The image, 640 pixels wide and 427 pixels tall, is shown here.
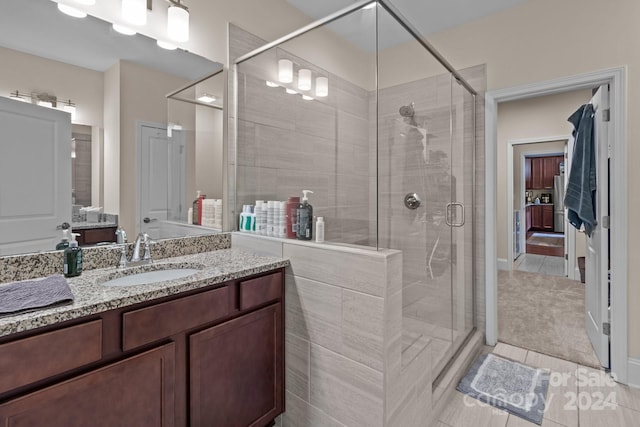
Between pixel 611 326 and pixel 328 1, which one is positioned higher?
pixel 328 1

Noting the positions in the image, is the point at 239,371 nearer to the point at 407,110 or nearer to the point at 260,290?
the point at 260,290

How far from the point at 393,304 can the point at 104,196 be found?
147 centimetres

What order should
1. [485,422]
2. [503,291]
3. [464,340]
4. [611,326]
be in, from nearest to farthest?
[485,422]
[611,326]
[464,340]
[503,291]

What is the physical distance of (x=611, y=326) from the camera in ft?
6.95

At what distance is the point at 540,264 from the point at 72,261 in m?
6.42

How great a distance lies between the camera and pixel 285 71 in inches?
83.1

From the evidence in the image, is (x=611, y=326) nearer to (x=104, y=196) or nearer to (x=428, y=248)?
(x=428, y=248)

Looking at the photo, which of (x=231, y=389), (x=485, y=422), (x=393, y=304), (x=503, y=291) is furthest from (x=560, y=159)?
(x=231, y=389)

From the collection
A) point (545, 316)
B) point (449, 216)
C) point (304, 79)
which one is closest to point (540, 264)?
point (545, 316)

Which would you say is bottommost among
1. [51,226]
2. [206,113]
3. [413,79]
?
[51,226]

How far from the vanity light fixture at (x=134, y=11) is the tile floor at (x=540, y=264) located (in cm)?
571

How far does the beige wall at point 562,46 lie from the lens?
6.63 feet

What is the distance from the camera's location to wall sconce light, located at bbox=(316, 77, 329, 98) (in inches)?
89.8

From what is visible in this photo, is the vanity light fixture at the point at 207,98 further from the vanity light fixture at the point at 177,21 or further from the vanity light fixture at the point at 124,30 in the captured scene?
the vanity light fixture at the point at 124,30
